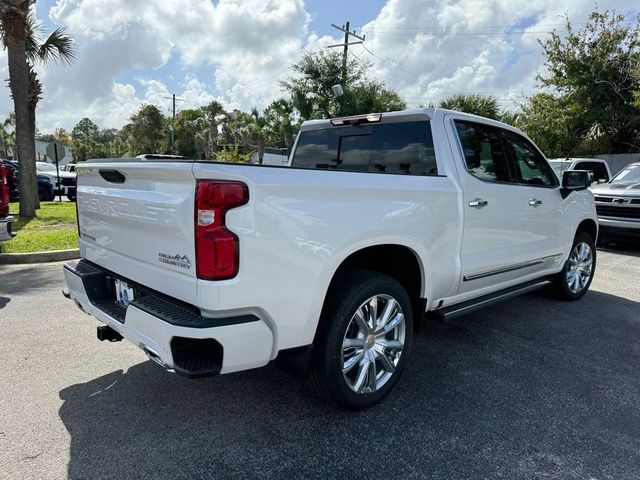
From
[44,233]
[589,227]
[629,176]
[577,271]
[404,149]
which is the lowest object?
[44,233]

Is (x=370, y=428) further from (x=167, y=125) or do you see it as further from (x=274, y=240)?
(x=167, y=125)

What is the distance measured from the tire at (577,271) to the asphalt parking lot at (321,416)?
1.11m

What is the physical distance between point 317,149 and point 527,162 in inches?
79.1

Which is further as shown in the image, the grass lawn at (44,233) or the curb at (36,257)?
the grass lawn at (44,233)

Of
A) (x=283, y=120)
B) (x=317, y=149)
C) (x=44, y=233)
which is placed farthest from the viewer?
(x=283, y=120)

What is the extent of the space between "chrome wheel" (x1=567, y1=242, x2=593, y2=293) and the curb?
23.6ft

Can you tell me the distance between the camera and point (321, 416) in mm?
2816

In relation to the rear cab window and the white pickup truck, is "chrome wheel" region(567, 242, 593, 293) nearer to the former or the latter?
the white pickup truck

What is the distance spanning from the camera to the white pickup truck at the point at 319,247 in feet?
7.14

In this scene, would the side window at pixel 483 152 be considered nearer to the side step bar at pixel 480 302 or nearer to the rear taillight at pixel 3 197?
the side step bar at pixel 480 302

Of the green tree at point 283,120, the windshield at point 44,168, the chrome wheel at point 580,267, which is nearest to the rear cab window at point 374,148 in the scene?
the chrome wheel at point 580,267

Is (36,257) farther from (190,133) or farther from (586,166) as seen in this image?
(190,133)

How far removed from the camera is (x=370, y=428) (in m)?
2.71

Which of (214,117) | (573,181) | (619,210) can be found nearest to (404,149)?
(573,181)
